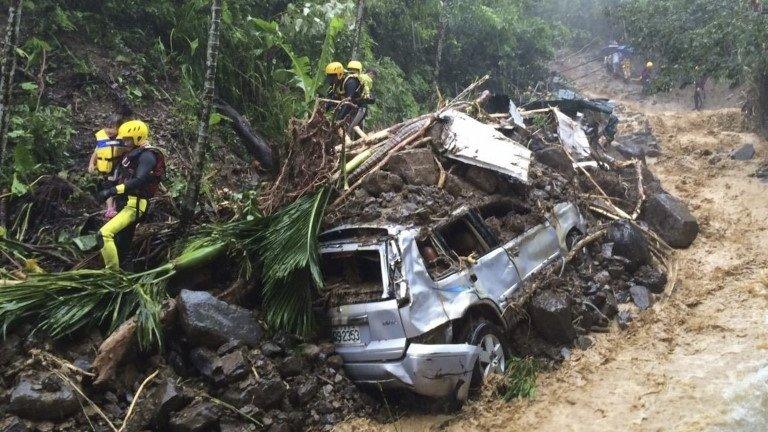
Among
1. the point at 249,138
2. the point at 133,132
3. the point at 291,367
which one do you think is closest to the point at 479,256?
the point at 291,367

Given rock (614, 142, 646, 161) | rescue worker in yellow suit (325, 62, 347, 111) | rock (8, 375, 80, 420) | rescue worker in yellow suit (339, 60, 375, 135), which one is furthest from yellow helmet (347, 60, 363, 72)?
rock (614, 142, 646, 161)

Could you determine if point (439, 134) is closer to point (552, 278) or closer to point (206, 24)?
point (552, 278)

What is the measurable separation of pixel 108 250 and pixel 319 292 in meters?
2.06

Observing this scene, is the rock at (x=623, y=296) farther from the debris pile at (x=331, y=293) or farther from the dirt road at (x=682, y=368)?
the dirt road at (x=682, y=368)

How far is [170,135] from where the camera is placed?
8.38 metres

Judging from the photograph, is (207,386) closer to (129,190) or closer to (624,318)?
(129,190)

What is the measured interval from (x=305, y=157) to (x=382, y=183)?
952mm

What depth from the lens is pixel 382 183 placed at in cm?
607

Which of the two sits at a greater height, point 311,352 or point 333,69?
point 333,69

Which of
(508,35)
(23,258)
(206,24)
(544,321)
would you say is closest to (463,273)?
(544,321)

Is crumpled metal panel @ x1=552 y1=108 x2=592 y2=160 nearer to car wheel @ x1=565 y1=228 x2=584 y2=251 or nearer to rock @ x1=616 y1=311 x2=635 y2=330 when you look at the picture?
car wheel @ x1=565 y1=228 x2=584 y2=251

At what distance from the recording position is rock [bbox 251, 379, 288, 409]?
4.57 m

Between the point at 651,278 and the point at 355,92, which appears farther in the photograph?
the point at 355,92

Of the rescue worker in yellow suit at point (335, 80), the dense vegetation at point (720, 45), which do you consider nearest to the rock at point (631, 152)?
the dense vegetation at point (720, 45)
